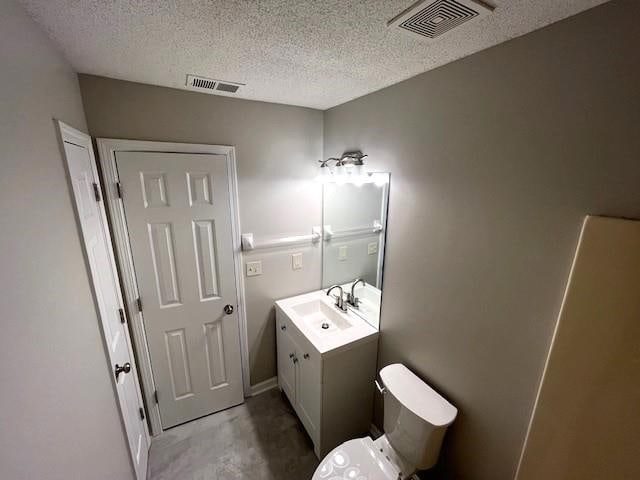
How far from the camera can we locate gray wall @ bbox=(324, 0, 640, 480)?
0.79m

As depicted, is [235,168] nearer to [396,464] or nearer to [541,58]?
[541,58]

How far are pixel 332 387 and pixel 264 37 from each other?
1840 mm

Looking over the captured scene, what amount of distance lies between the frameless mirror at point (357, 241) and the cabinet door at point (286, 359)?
519 millimetres

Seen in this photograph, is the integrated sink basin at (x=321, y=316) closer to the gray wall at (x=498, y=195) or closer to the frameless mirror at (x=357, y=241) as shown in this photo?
the frameless mirror at (x=357, y=241)

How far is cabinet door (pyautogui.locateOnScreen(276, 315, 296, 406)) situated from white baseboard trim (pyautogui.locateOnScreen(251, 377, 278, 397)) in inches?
4.1

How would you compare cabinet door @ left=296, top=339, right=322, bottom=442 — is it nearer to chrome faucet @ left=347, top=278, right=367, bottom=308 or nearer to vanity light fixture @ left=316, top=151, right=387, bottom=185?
chrome faucet @ left=347, top=278, right=367, bottom=308

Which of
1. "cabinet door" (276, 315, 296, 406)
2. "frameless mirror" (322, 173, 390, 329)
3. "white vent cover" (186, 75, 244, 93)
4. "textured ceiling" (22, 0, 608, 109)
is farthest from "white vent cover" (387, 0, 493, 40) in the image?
"cabinet door" (276, 315, 296, 406)

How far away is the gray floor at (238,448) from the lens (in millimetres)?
1705

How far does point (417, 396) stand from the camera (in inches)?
53.2

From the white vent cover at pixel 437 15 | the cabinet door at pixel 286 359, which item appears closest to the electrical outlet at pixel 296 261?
the cabinet door at pixel 286 359

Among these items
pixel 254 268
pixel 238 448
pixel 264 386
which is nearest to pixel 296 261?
pixel 254 268

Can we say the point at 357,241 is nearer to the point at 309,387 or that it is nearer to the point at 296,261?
the point at 296,261

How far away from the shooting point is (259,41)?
103cm

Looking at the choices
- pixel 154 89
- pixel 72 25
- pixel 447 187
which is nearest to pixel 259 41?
pixel 72 25
